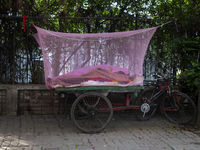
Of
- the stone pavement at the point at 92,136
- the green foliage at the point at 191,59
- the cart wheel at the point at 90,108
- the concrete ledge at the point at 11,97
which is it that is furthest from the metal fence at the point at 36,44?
the cart wheel at the point at 90,108

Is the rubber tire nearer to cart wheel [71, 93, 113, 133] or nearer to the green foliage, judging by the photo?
the green foliage

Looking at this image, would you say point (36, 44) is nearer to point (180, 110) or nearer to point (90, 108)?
point (90, 108)

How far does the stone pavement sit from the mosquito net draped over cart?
3.30ft

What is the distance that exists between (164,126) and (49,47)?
314 centimetres

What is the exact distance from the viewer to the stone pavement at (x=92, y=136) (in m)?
3.73

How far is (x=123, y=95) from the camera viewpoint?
5078mm

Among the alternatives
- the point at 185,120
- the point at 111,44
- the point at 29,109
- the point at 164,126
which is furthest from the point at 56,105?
the point at 185,120

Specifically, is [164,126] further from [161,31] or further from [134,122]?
[161,31]

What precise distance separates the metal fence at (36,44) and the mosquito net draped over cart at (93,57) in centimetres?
155

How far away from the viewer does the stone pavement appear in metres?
3.73

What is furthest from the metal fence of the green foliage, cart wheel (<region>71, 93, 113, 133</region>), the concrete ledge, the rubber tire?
cart wheel (<region>71, 93, 113, 133</region>)

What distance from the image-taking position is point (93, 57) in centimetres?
460

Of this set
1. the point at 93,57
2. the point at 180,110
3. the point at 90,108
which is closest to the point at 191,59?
the point at 180,110

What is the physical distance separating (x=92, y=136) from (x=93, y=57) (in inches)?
63.6
